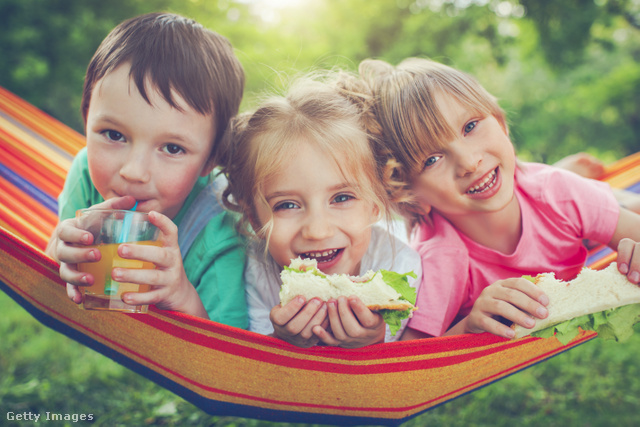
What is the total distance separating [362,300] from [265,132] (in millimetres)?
764

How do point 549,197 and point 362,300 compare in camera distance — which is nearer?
point 362,300

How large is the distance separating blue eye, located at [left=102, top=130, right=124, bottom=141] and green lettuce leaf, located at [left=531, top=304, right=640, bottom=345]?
153 cm

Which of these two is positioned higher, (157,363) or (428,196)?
(428,196)

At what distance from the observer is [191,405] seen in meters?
2.80

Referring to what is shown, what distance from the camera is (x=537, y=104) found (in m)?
11.6

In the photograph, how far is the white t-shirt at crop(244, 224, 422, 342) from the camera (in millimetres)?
1871

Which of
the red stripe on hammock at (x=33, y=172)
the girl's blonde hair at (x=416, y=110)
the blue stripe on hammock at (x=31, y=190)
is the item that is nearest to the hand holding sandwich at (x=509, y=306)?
the girl's blonde hair at (x=416, y=110)

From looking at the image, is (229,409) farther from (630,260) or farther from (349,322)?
(630,260)

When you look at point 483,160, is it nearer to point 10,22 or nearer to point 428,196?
point 428,196

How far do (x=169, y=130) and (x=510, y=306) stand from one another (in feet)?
4.16

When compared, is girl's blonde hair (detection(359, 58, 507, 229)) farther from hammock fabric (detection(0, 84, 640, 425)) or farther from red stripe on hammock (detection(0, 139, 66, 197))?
red stripe on hammock (detection(0, 139, 66, 197))

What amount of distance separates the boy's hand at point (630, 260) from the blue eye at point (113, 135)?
1.68m

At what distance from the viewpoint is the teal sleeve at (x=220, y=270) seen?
176cm

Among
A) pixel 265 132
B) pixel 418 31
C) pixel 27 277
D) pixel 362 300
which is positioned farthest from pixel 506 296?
pixel 418 31
